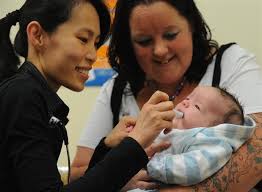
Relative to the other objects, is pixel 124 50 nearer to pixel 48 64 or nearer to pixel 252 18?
pixel 48 64

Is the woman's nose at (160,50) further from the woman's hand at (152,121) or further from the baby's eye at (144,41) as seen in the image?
the woman's hand at (152,121)

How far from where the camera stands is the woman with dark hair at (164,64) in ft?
5.01

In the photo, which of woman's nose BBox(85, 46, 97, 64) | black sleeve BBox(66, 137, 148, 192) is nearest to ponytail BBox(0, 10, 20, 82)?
woman's nose BBox(85, 46, 97, 64)

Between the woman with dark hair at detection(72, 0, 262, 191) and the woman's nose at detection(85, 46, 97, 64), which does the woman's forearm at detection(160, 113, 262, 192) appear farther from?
the woman's nose at detection(85, 46, 97, 64)

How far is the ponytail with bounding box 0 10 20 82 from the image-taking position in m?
1.29

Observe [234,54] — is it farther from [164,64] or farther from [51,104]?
[51,104]

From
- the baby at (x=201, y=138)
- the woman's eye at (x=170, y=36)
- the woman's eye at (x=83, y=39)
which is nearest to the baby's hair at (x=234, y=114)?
the baby at (x=201, y=138)

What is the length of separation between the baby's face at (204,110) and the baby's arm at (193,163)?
4.5 inches

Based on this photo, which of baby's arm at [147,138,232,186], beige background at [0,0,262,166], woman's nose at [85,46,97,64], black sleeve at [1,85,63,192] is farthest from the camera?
beige background at [0,0,262,166]

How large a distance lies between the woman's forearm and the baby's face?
13cm

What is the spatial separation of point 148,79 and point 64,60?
24.4 inches

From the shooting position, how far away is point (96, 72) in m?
2.71

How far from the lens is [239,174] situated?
4.03 feet

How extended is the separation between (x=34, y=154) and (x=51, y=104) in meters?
0.19
